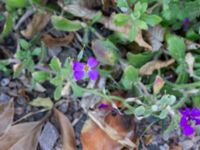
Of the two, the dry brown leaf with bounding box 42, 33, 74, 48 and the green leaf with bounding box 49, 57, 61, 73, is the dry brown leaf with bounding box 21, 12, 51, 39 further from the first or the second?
the green leaf with bounding box 49, 57, 61, 73

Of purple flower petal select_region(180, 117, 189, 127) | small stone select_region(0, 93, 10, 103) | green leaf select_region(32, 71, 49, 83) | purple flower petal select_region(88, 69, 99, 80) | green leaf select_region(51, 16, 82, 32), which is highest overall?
green leaf select_region(51, 16, 82, 32)

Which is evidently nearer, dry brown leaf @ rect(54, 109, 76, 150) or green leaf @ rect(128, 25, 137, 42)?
green leaf @ rect(128, 25, 137, 42)

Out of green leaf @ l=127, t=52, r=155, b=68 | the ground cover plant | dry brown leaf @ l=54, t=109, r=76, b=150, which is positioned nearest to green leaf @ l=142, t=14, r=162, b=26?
the ground cover plant

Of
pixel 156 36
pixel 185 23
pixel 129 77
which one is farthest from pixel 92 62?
pixel 185 23

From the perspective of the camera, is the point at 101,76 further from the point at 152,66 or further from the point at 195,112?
the point at 195,112

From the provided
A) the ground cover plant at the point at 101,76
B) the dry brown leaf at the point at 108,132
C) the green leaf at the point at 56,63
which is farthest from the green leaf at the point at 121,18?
the dry brown leaf at the point at 108,132

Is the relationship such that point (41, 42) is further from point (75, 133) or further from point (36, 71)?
point (75, 133)
